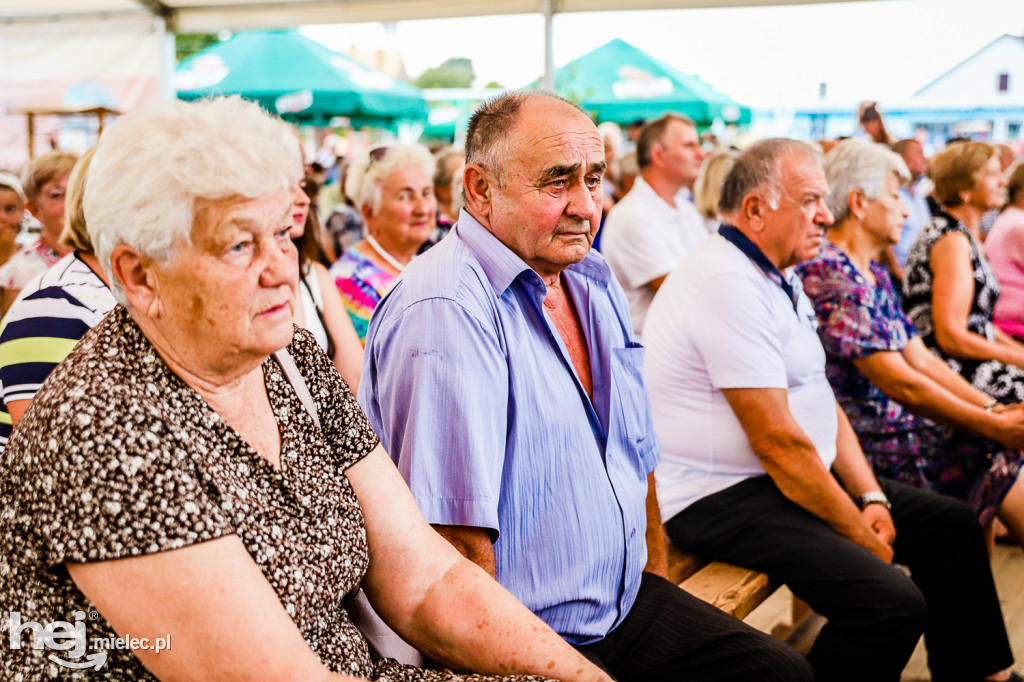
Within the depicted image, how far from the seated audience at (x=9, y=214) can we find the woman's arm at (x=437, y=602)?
3.28 m

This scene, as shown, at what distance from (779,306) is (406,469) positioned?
128 centimetres

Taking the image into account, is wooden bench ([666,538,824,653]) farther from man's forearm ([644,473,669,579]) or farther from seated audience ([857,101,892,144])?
seated audience ([857,101,892,144])

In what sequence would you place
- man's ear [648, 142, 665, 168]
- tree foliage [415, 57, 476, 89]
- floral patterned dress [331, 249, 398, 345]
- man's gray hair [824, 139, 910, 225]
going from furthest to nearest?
tree foliage [415, 57, 476, 89], man's ear [648, 142, 665, 168], floral patterned dress [331, 249, 398, 345], man's gray hair [824, 139, 910, 225]

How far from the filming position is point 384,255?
12.3 feet

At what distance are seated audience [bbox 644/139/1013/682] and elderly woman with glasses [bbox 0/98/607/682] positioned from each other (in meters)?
1.30

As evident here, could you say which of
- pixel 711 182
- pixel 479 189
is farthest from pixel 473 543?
pixel 711 182

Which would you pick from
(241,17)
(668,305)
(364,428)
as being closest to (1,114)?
(241,17)

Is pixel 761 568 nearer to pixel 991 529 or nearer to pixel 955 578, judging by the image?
pixel 955 578

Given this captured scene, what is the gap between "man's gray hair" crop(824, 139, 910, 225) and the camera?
3.11 m

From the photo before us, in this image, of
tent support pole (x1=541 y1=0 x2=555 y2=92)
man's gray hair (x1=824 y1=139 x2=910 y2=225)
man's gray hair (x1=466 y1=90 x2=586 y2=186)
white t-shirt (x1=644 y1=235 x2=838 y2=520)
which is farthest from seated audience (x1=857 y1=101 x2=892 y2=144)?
man's gray hair (x1=466 y1=90 x2=586 y2=186)

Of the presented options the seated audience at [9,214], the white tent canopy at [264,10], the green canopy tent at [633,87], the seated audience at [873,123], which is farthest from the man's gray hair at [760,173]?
the green canopy tent at [633,87]

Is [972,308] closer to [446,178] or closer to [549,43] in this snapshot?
[549,43]

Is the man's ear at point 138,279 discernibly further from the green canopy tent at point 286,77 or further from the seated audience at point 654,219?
the green canopy tent at point 286,77

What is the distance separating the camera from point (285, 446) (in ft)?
4.28
